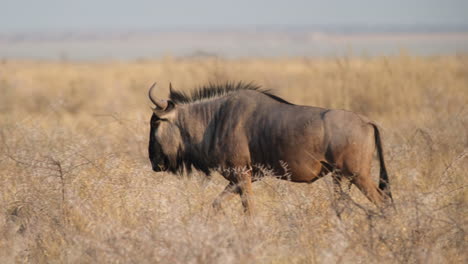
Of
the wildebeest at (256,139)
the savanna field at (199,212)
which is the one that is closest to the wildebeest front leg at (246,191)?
the wildebeest at (256,139)

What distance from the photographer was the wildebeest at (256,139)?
594cm

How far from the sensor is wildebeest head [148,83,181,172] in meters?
6.76

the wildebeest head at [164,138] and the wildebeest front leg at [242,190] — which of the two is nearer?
the wildebeest front leg at [242,190]

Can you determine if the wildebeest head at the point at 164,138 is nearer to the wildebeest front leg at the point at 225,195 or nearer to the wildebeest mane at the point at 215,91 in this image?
the wildebeest mane at the point at 215,91

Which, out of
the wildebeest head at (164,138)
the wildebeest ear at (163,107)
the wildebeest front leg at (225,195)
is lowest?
the wildebeest front leg at (225,195)

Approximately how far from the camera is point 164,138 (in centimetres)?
679

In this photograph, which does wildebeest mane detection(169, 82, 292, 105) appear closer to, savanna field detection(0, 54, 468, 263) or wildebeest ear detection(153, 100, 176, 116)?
wildebeest ear detection(153, 100, 176, 116)

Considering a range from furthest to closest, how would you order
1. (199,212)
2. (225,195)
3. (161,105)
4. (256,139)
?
(161,105), (256,139), (225,195), (199,212)

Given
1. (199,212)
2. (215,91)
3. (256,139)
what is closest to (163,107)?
(215,91)

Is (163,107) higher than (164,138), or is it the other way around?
(163,107)

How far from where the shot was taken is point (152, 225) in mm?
5473

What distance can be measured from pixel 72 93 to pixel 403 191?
13056 millimetres

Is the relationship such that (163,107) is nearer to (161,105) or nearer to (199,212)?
(161,105)

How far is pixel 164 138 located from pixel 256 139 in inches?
36.4
